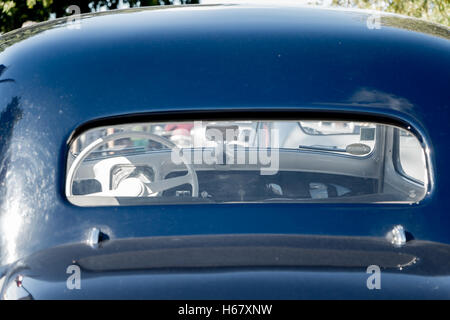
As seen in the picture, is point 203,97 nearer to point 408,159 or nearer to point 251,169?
point 251,169

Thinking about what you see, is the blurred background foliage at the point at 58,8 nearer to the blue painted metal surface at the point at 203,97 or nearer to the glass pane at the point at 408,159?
the glass pane at the point at 408,159

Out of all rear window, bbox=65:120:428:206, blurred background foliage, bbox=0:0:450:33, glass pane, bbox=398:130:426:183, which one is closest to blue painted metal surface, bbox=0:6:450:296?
rear window, bbox=65:120:428:206

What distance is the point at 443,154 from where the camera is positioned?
1524 mm

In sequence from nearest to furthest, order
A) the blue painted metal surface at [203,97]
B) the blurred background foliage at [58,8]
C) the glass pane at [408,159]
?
the blue painted metal surface at [203,97], the glass pane at [408,159], the blurred background foliage at [58,8]

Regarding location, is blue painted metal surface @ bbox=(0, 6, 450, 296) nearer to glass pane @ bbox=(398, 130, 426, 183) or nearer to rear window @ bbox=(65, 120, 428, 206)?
rear window @ bbox=(65, 120, 428, 206)

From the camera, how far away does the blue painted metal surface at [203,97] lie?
146 centimetres

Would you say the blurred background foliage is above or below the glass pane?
above

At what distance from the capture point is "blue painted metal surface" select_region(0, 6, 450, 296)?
146 cm

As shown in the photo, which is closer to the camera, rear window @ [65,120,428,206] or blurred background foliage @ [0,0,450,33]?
rear window @ [65,120,428,206]

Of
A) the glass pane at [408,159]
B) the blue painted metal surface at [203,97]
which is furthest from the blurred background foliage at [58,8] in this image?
the blue painted metal surface at [203,97]

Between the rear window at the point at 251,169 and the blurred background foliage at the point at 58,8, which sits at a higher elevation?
the blurred background foliage at the point at 58,8

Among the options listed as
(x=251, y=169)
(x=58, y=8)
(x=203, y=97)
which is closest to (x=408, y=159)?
(x=251, y=169)

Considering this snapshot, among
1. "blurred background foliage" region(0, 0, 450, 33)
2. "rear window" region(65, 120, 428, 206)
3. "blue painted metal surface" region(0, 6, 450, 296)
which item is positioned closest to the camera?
"blue painted metal surface" region(0, 6, 450, 296)
